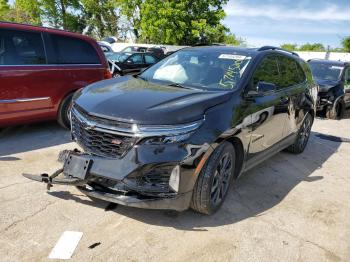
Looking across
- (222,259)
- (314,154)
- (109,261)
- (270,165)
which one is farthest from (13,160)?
(314,154)

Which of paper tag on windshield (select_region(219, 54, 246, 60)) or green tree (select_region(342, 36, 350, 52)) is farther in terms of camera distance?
green tree (select_region(342, 36, 350, 52))

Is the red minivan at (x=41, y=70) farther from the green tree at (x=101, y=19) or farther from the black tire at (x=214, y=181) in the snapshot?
the green tree at (x=101, y=19)

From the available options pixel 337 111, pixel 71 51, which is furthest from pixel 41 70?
pixel 337 111

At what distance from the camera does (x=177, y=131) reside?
10.4 ft

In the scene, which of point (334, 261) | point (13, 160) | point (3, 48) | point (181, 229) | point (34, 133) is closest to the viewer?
point (334, 261)

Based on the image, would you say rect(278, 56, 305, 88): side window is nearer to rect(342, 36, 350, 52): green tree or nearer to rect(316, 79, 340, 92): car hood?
rect(316, 79, 340, 92): car hood

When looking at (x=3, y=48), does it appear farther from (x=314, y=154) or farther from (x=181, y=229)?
(x=314, y=154)

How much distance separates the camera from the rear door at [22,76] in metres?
5.43

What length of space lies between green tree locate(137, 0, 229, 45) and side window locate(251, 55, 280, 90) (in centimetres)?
2987

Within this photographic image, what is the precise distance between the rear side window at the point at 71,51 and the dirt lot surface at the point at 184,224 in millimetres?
1894

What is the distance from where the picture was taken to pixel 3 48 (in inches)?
214

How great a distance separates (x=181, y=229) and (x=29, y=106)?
3549 mm

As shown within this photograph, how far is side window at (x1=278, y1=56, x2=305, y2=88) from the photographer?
206 inches

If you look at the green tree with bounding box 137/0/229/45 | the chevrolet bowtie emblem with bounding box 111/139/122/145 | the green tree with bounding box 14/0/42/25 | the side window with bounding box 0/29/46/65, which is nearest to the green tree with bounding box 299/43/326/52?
the green tree with bounding box 137/0/229/45
